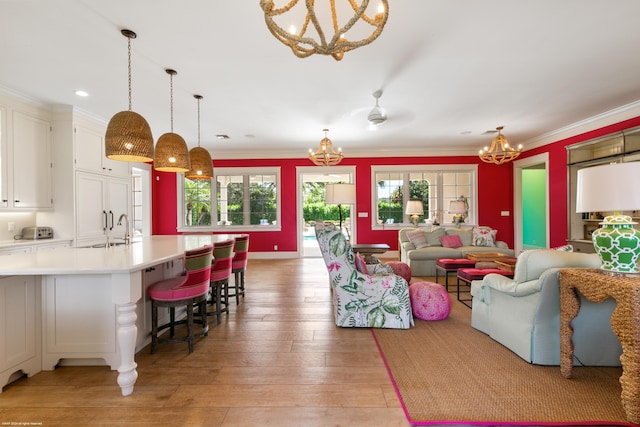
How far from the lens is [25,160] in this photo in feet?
12.6

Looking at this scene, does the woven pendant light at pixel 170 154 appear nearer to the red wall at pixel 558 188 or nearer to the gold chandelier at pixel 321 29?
the gold chandelier at pixel 321 29

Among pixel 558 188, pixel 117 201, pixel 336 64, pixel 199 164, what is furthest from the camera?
pixel 558 188

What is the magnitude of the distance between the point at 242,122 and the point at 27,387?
415 cm

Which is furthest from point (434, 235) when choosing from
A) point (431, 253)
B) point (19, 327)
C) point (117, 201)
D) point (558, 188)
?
point (117, 201)

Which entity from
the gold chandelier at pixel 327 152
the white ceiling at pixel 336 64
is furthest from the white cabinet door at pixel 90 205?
the gold chandelier at pixel 327 152

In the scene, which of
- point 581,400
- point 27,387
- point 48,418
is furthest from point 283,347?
point 581,400

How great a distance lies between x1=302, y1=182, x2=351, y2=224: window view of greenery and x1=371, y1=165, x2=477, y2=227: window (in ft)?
6.30

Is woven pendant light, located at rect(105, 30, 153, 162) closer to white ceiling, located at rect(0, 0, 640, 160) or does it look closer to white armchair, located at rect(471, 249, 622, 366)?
white ceiling, located at rect(0, 0, 640, 160)

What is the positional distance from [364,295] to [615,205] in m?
1.95

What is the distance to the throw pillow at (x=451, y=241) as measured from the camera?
5.55m

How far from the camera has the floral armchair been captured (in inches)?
112

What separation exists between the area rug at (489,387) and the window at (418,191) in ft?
16.0

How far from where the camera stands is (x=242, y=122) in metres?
4.98

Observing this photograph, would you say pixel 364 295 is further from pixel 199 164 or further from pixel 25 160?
pixel 25 160
